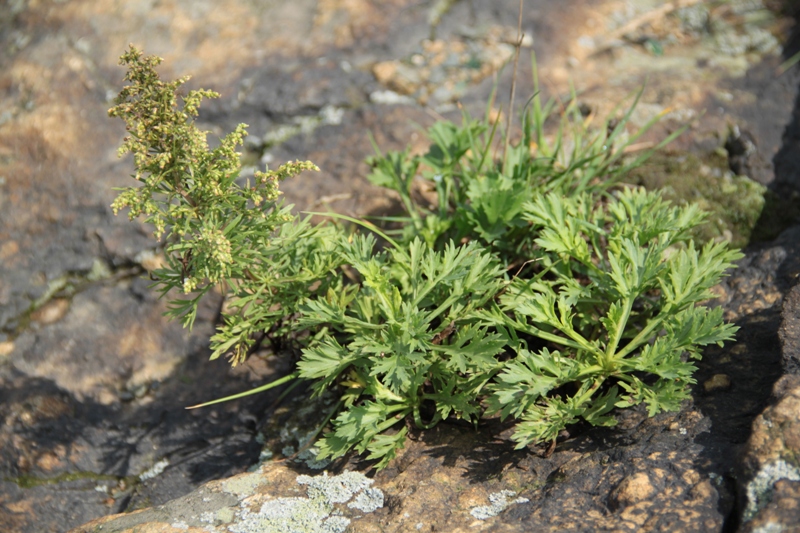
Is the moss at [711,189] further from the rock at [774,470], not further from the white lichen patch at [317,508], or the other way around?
the white lichen patch at [317,508]

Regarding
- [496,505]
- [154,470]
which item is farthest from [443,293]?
[154,470]

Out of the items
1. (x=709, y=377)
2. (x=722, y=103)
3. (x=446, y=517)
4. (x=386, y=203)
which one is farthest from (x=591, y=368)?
(x=722, y=103)

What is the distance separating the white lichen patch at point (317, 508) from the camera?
7.81 feet

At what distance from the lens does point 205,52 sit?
4.52m

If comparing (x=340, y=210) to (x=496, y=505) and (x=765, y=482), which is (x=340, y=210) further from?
(x=765, y=482)

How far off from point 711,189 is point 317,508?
278 cm

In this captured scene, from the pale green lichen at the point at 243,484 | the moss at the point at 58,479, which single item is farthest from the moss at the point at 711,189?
the moss at the point at 58,479

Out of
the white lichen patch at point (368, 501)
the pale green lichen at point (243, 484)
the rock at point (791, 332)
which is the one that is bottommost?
the white lichen patch at point (368, 501)

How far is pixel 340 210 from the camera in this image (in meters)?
3.82

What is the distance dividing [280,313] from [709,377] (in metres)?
1.84

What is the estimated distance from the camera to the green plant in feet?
7.88

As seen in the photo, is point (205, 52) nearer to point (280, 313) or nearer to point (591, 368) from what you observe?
point (280, 313)

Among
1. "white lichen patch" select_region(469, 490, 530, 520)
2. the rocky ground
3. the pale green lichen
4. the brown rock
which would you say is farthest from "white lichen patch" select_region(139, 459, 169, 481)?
the brown rock

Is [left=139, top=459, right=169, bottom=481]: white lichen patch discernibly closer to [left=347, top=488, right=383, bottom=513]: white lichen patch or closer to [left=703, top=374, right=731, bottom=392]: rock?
[left=347, top=488, right=383, bottom=513]: white lichen patch
